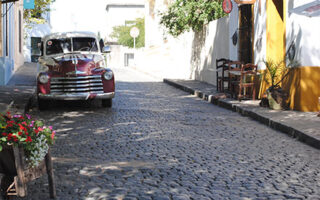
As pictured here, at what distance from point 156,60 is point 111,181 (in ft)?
112

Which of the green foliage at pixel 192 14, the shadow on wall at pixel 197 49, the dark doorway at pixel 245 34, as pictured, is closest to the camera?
the dark doorway at pixel 245 34

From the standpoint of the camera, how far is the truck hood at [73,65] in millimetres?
11751

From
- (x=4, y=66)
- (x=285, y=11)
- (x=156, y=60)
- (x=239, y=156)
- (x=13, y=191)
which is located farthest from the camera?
(x=156, y=60)

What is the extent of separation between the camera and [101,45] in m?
13.8

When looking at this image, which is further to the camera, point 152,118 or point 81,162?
point 152,118

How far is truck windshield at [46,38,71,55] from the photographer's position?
13148mm

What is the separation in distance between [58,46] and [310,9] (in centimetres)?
637

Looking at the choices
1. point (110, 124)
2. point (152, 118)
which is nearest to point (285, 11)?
point (152, 118)

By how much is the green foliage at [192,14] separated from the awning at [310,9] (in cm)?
1135

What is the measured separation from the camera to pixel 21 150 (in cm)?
431

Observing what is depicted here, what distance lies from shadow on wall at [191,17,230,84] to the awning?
774cm

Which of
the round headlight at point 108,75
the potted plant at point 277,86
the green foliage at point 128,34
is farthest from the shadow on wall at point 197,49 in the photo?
the green foliage at point 128,34

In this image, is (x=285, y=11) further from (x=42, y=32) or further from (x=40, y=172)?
(x=42, y=32)

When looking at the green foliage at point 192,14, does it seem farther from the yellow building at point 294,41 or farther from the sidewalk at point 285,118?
the sidewalk at point 285,118
